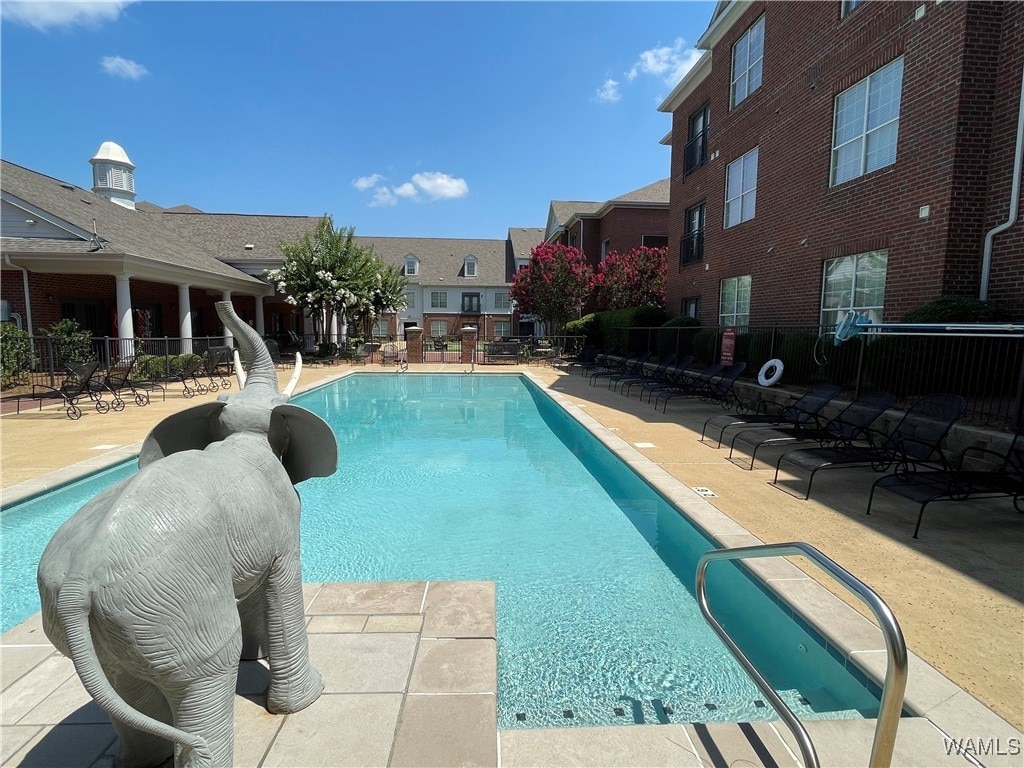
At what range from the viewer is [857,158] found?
10539 mm

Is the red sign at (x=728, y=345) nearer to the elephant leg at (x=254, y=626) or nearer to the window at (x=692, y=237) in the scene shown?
the window at (x=692, y=237)

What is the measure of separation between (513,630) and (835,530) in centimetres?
327

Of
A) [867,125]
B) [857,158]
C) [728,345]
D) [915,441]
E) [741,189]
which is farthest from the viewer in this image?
[741,189]

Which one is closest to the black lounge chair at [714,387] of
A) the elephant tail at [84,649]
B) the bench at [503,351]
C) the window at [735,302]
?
the window at [735,302]

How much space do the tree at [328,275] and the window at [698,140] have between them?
15777 mm

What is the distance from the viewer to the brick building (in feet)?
26.8

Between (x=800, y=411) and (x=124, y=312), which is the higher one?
(x=124, y=312)

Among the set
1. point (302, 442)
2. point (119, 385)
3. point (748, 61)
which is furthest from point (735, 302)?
point (119, 385)

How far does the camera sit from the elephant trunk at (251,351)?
2.84 m

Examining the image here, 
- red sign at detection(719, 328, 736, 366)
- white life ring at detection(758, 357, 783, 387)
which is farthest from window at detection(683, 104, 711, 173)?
white life ring at detection(758, 357, 783, 387)

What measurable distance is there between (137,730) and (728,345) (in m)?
12.6

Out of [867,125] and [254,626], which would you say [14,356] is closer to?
[254,626]

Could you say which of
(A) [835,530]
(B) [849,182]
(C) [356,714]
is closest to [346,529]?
(C) [356,714]

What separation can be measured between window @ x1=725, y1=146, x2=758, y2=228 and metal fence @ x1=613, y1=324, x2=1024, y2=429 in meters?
4.50
